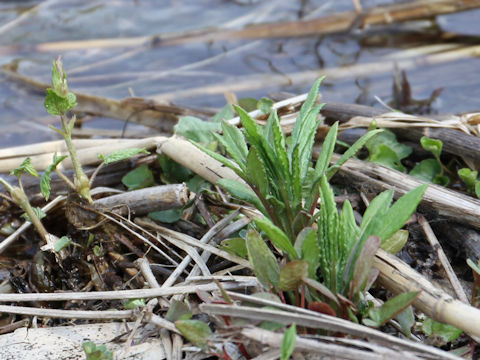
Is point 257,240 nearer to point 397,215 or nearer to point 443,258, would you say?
point 397,215

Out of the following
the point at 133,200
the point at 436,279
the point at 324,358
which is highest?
the point at 133,200

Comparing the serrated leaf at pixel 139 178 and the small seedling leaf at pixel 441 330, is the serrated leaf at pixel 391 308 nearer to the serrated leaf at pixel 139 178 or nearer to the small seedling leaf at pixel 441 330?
the small seedling leaf at pixel 441 330

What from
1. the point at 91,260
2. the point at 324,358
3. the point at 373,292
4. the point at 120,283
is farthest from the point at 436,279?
the point at 91,260

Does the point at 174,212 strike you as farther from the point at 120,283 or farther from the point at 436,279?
the point at 436,279

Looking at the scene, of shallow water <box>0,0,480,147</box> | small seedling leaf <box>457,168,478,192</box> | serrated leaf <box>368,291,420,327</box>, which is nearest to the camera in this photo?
serrated leaf <box>368,291,420,327</box>

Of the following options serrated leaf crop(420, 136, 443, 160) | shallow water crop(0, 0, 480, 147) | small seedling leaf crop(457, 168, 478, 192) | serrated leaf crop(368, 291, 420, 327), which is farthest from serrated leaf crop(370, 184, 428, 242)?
shallow water crop(0, 0, 480, 147)

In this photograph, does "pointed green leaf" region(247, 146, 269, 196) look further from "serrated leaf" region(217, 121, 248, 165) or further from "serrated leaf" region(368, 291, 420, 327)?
"serrated leaf" region(368, 291, 420, 327)
